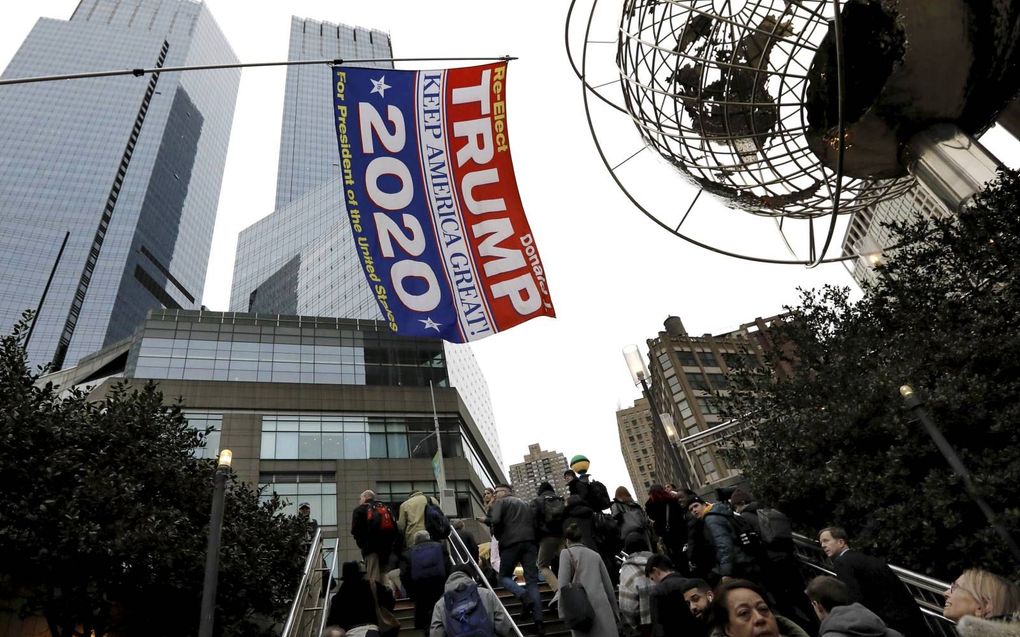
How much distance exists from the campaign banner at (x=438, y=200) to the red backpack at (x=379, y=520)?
2809 mm

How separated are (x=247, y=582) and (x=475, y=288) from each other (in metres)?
8.23

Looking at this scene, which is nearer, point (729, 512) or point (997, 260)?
point (729, 512)

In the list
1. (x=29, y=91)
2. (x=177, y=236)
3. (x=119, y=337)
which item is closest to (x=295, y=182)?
(x=177, y=236)

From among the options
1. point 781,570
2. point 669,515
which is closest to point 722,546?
point 781,570

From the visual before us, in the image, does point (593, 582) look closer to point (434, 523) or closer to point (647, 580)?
point (647, 580)

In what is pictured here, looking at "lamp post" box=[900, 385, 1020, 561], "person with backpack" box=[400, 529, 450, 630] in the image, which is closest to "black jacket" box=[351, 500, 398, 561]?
"person with backpack" box=[400, 529, 450, 630]

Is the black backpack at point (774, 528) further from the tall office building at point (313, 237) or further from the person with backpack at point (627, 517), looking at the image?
the tall office building at point (313, 237)

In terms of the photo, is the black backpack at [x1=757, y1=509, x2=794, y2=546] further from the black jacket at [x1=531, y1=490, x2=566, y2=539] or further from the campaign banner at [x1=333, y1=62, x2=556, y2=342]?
the campaign banner at [x1=333, y1=62, x2=556, y2=342]

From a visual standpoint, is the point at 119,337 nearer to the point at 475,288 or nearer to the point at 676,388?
the point at 676,388

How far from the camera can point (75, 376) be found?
4631cm

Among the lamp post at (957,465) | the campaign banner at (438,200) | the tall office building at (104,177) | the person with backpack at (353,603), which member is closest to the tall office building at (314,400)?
the campaign banner at (438,200)

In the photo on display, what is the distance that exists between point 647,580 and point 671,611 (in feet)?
4.88

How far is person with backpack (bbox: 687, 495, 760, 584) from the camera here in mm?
6539

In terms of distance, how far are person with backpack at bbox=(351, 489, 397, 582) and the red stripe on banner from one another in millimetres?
3702
